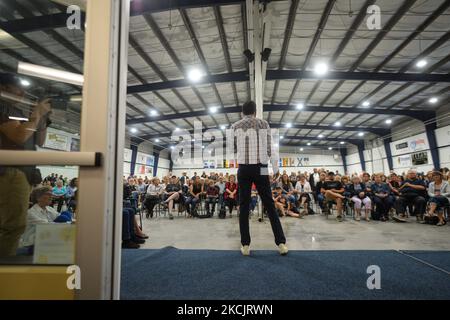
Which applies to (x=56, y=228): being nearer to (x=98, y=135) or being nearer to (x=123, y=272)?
(x=98, y=135)

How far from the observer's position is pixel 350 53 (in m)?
5.98

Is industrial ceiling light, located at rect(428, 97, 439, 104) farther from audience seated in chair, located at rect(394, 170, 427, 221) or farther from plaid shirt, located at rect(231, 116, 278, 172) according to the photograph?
plaid shirt, located at rect(231, 116, 278, 172)

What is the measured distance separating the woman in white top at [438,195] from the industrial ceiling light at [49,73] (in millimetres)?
5968

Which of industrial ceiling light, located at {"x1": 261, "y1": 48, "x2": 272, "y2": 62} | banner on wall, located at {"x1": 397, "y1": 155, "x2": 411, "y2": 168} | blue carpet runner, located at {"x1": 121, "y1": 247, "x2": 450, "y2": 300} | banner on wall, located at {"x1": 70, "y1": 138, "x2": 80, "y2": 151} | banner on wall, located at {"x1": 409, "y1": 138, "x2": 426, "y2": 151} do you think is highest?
industrial ceiling light, located at {"x1": 261, "y1": 48, "x2": 272, "y2": 62}

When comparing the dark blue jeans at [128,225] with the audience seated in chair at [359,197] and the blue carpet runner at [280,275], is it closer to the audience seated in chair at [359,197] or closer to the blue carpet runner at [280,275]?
the blue carpet runner at [280,275]

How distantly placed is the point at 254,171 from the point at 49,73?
1600mm

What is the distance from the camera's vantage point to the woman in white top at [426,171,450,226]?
4401mm

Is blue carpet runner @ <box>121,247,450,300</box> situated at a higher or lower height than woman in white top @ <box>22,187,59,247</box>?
lower

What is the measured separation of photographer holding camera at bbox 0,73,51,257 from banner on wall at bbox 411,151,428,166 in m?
14.2

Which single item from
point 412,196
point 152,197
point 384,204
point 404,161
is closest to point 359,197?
point 384,204

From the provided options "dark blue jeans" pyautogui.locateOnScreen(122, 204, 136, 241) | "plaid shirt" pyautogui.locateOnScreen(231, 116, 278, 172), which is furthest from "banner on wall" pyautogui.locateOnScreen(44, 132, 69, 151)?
"dark blue jeans" pyautogui.locateOnScreen(122, 204, 136, 241)

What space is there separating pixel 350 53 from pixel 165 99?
6.68 meters

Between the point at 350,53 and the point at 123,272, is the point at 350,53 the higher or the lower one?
the higher one
